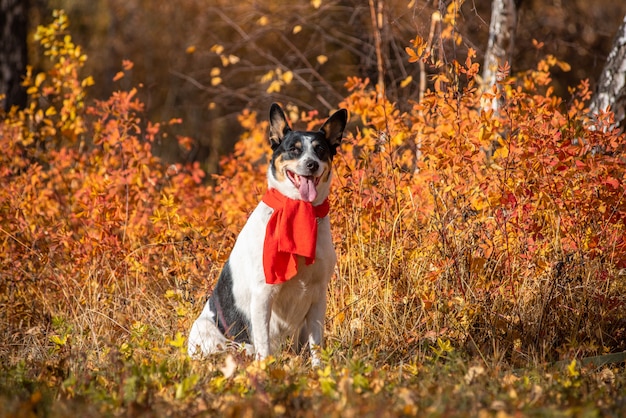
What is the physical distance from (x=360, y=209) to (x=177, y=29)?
19.3m

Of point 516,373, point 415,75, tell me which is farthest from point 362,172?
point 415,75

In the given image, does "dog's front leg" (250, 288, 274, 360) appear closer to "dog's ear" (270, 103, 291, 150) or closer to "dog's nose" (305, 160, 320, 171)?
"dog's nose" (305, 160, 320, 171)

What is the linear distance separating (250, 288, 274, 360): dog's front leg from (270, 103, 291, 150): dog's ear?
0.99 meters

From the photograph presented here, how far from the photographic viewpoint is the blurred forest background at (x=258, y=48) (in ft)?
34.6

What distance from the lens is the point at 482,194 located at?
18.6ft

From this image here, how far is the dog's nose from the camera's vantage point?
16.3ft

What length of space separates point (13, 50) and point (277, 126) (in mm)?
6493

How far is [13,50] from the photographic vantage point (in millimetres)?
10594

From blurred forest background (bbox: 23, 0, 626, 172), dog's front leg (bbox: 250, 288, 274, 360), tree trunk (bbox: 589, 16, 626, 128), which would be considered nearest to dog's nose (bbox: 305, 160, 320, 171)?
dog's front leg (bbox: 250, 288, 274, 360)

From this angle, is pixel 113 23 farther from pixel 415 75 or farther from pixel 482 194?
pixel 482 194

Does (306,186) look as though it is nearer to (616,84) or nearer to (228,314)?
(228,314)

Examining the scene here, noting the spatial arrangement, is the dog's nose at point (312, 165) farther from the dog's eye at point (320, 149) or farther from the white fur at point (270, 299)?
the white fur at point (270, 299)

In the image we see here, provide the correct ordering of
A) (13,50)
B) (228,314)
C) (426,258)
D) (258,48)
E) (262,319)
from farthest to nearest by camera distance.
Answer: (13,50) < (258,48) < (426,258) < (228,314) < (262,319)

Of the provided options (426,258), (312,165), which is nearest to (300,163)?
(312,165)
